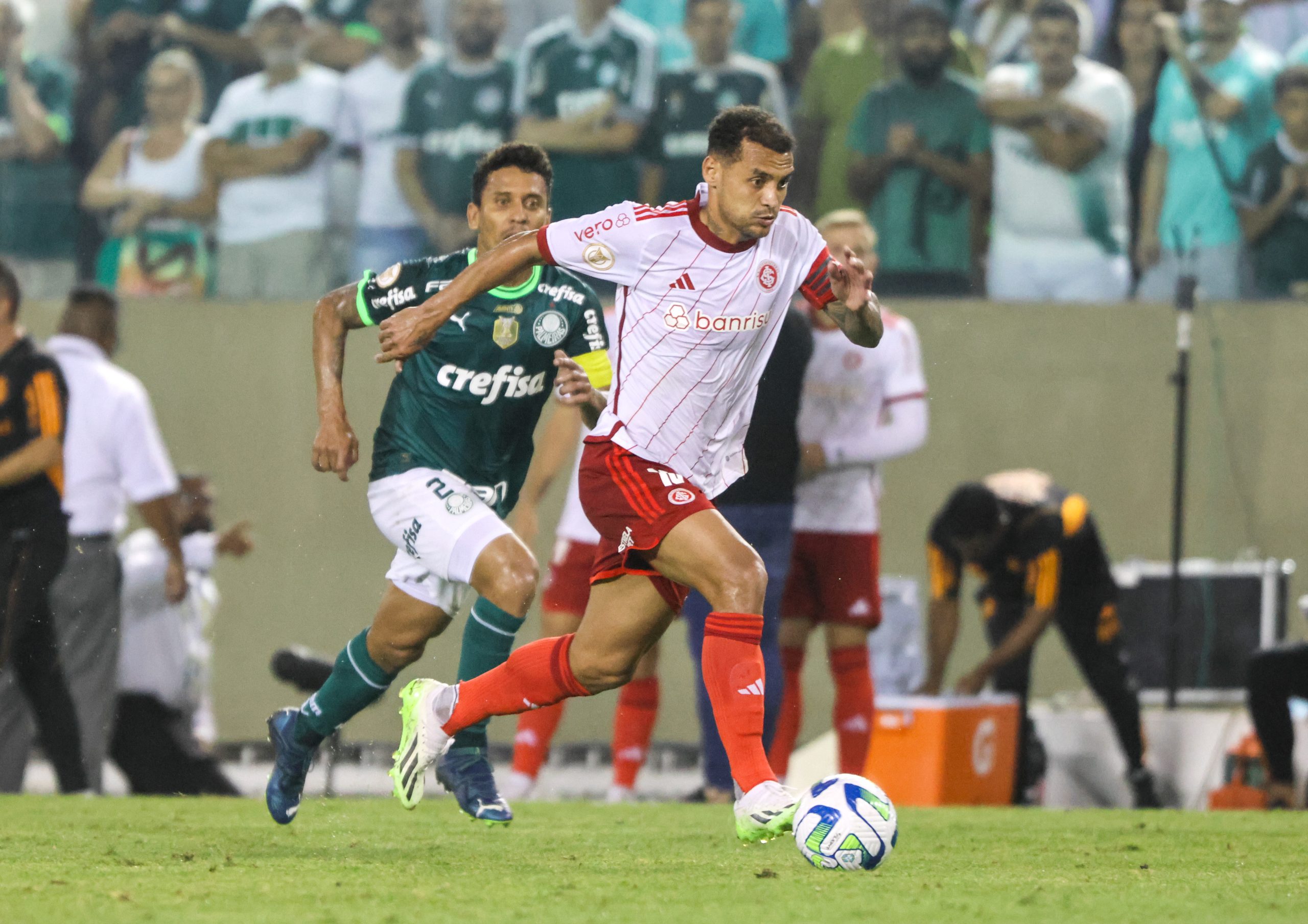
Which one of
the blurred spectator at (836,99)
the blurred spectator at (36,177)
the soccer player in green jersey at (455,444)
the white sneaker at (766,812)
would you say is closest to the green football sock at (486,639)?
the soccer player in green jersey at (455,444)

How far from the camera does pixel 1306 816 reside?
7.03 m

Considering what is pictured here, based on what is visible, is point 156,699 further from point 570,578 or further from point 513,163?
point 513,163

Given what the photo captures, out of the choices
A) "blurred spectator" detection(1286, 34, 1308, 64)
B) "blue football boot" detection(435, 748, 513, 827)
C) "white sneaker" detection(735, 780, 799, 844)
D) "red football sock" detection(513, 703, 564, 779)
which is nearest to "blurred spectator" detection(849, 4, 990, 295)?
"blurred spectator" detection(1286, 34, 1308, 64)

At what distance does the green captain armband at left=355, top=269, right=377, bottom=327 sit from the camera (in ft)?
19.4

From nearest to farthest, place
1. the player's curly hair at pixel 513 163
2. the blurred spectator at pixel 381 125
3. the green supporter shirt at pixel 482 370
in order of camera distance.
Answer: the green supporter shirt at pixel 482 370 → the player's curly hair at pixel 513 163 → the blurred spectator at pixel 381 125

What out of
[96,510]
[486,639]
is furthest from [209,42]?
[486,639]

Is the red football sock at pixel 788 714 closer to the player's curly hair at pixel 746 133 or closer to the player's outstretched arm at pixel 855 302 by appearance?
the player's outstretched arm at pixel 855 302

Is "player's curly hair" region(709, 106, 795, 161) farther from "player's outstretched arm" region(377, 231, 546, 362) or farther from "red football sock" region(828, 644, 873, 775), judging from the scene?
"red football sock" region(828, 644, 873, 775)

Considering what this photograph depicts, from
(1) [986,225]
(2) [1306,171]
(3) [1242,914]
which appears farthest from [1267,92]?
(3) [1242,914]

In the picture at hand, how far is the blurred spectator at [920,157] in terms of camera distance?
37.1 ft

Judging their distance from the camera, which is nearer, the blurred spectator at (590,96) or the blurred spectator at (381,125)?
the blurred spectator at (590,96)

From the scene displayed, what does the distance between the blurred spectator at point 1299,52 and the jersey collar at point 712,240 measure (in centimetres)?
729

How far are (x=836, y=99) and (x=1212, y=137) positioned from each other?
2.28 metres

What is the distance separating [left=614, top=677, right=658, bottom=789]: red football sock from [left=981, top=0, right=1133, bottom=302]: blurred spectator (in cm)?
448
